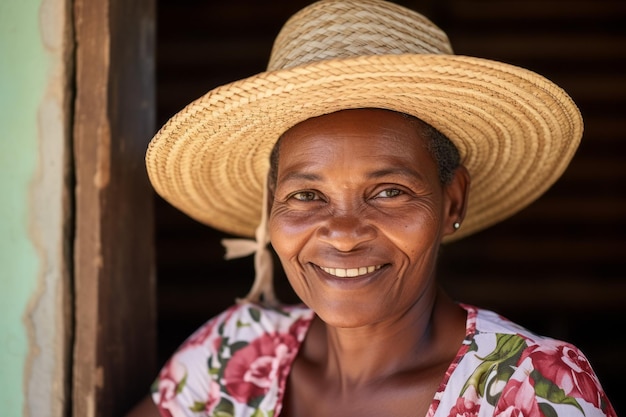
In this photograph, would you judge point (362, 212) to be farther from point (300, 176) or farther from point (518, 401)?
point (518, 401)

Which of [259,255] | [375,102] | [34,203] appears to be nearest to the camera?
[375,102]

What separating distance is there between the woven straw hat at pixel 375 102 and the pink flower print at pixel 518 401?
0.67 m

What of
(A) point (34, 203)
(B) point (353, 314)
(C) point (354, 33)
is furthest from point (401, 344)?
(A) point (34, 203)

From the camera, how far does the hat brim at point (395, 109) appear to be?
1.73 meters

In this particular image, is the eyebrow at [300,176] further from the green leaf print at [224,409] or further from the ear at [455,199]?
the green leaf print at [224,409]

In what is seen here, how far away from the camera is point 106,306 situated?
7.13ft

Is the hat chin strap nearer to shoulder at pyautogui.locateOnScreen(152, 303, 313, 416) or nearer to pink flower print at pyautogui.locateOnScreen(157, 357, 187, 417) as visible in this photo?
shoulder at pyautogui.locateOnScreen(152, 303, 313, 416)

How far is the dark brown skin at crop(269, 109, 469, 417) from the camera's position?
6.31ft

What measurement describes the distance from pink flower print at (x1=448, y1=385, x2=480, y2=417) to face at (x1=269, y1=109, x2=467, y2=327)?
0.28 metres

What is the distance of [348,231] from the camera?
1.91 m

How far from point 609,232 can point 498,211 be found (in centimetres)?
290

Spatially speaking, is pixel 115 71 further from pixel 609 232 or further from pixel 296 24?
pixel 609 232

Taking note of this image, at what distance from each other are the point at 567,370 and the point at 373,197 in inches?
23.8

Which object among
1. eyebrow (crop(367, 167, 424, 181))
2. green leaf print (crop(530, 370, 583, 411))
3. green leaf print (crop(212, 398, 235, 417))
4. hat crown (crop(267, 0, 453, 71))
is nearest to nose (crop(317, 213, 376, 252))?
eyebrow (crop(367, 167, 424, 181))
